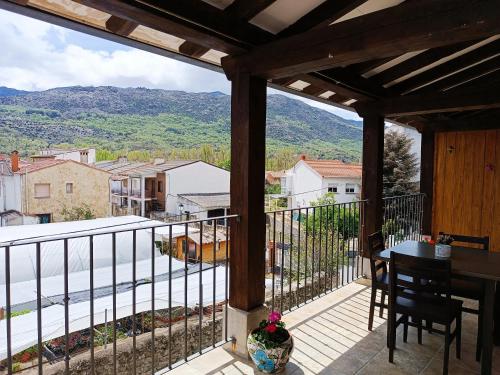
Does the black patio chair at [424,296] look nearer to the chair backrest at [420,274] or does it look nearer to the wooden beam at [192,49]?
the chair backrest at [420,274]

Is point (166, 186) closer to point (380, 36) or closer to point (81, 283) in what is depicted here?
point (81, 283)

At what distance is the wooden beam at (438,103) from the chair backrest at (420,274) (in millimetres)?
2117

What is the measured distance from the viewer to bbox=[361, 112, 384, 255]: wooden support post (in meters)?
4.13

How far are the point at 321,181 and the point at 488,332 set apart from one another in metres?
24.4

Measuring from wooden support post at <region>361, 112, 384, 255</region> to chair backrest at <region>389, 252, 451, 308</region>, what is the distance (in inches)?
73.3

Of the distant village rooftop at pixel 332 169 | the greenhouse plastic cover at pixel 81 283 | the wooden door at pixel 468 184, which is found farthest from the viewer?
the distant village rooftop at pixel 332 169

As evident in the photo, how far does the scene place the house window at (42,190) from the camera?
23305mm

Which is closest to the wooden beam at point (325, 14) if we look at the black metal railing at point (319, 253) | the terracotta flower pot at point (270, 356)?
the black metal railing at point (319, 253)

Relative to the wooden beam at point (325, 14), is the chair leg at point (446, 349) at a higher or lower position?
lower

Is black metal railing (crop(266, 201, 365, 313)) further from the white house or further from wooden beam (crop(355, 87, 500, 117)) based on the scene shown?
the white house

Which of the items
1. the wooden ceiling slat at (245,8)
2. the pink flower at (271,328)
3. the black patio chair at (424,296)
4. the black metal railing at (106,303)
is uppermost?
the wooden ceiling slat at (245,8)

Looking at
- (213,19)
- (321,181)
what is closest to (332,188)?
(321,181)

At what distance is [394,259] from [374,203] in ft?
6.46

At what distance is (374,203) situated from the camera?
4.20 meters
